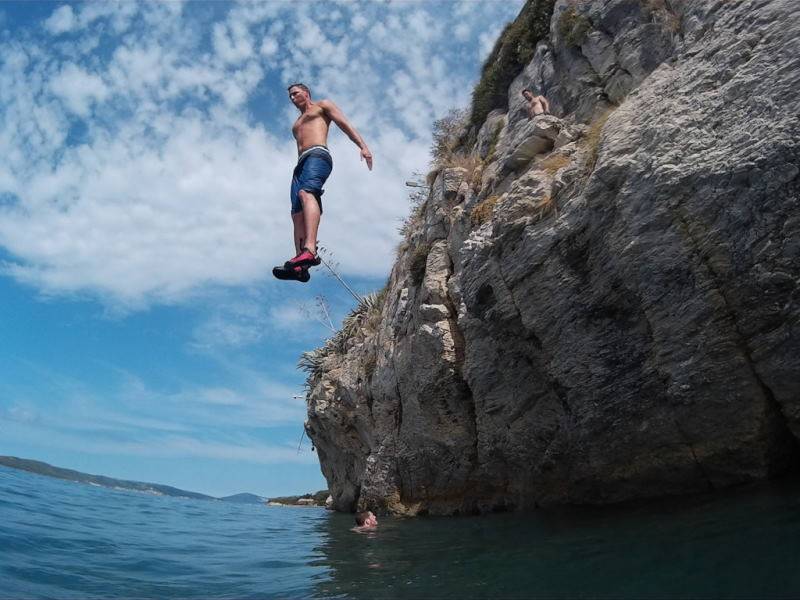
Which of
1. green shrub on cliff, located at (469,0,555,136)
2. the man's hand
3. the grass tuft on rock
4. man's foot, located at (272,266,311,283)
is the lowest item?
man's foot, located at (272,266,311,283)

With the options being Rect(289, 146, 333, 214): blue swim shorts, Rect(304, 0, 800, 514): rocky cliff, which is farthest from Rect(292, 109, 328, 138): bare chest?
Rect(304, 0, 800, 514): rocky cliff

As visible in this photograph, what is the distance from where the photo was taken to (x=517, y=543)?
7477mm

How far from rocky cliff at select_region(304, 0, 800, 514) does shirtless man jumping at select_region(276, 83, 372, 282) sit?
156 inches

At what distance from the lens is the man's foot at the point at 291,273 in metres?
5.31

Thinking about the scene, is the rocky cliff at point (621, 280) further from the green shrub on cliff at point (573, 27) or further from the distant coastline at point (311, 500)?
the distant coastline at point (311, 500)

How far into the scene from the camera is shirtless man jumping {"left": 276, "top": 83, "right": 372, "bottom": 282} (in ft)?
17.7

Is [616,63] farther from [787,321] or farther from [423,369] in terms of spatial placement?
[423,369]

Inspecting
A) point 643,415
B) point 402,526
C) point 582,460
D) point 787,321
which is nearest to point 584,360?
point 643,415

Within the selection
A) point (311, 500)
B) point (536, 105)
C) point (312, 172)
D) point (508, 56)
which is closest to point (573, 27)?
point (536, 105)

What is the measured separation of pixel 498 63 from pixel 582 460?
10503mm

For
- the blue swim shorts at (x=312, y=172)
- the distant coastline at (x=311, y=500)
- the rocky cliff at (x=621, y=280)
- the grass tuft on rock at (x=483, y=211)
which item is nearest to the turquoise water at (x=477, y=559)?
the rocky cliff at (x=621, y=280)

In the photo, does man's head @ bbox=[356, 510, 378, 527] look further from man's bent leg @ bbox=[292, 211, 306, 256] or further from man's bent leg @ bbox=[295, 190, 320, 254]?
man's bent leg @ bbox=[295, 190, 320, 254]

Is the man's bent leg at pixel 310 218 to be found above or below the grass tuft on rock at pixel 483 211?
below

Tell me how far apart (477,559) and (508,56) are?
40.6 feet
